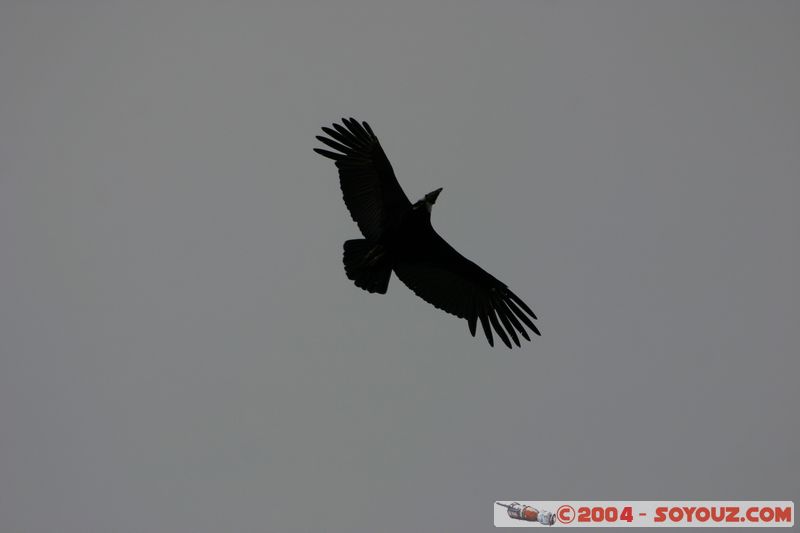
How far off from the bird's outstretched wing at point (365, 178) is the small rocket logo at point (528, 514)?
19.9ft

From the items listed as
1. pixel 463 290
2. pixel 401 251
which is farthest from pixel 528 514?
pixel 401 251

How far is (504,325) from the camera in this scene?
1897 cm

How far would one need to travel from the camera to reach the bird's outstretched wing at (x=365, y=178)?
18.7 metres

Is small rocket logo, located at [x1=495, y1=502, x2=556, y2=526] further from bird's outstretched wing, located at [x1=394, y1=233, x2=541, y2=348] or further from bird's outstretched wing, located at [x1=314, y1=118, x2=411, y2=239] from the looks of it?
bird's outstretched wing, located at [x1=314, y1=118, x2=411, y2=239]

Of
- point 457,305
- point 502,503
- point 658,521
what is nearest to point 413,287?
point 457,305

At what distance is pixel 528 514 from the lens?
857 inches

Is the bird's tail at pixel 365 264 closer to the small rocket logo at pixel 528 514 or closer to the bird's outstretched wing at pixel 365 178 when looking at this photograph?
the bird's outstretched wing at pixel 365 178

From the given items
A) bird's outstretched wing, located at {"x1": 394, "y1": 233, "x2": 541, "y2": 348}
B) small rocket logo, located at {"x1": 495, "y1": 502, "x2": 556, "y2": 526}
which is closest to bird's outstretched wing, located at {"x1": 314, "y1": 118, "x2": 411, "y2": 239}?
bird's outstretched wing, located at {"x1": 394, "y1": 233, "x2": 541, "y2": 348}

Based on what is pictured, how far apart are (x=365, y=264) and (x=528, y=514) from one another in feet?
20.4

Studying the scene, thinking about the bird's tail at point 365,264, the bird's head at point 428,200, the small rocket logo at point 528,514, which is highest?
the bird's head at point 428,200

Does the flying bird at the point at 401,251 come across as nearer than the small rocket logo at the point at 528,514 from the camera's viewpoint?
Yes

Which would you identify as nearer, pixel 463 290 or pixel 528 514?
pixel 463 290

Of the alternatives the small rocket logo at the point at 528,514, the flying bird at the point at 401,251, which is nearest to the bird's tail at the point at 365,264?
the flying bird at the point at 401,251

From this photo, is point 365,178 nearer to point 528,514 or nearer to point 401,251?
point 401,251
